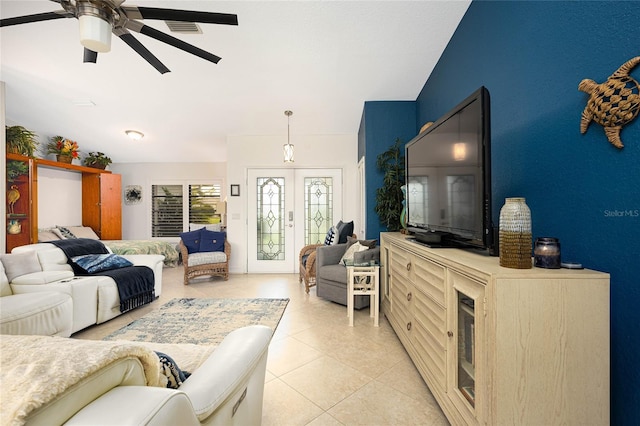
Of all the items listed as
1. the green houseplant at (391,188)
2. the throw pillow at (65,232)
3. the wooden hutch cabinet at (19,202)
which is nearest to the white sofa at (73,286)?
the wooden hutch cabinet at (19,202)

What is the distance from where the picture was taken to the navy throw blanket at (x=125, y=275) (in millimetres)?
3029

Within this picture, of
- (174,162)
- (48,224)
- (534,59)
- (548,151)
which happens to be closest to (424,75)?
(534,59)

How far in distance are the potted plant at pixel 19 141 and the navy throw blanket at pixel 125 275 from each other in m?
2.38

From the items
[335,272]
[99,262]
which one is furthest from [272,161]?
[99,262]

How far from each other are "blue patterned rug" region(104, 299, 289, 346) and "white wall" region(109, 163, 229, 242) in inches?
145

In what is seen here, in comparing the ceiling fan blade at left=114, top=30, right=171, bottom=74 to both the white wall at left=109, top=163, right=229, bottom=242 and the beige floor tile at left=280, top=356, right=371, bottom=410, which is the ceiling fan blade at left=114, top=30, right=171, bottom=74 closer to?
the beige floor tile at left=280, top=356, right=371, bottom=410

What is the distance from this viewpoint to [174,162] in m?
6.60

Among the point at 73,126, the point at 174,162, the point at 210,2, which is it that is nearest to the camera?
the point at 210,2

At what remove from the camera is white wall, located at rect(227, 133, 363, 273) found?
16.9 ft

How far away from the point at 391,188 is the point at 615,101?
8.49 ft

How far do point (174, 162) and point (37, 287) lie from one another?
4.63 metres

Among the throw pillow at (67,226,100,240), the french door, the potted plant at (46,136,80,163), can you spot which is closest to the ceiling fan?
the french door

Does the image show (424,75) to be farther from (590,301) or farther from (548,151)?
(590,301)

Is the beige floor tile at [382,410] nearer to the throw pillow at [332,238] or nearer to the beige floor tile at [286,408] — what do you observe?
the beige floor tile at [286,408]
